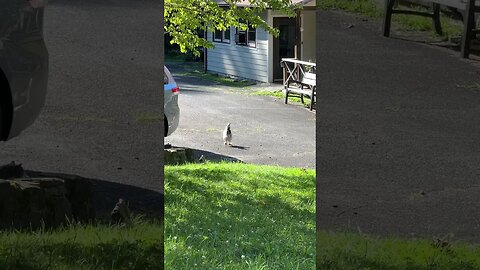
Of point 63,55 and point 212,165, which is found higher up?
point 63,55

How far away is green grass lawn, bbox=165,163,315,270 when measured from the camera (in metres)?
6.57

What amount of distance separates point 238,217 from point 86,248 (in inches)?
163

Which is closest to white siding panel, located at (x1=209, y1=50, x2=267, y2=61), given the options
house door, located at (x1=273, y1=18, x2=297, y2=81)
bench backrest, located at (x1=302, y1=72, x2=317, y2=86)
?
house door, located at (x1=273, y1=18, x2=297, y2=81)

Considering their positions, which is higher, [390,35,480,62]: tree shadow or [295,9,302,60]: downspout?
[390,35,480,62]: tree shadow

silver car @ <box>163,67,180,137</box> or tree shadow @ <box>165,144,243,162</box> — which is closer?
silver car @ <box>163,67,180,137</box>

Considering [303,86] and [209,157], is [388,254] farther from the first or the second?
[303,86]

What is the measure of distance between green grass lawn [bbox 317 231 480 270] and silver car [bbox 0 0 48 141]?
171cm

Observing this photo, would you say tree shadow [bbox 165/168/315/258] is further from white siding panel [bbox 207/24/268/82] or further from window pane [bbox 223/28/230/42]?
window pane [bbox 223/28/230/42]

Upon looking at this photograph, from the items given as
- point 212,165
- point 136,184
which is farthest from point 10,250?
point 212,165

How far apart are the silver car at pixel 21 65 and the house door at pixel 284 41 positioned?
51.8 ft

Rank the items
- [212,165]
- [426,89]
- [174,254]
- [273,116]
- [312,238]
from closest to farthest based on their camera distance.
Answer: [426,89], [174,254], [312,238], [212,165], [273,116]

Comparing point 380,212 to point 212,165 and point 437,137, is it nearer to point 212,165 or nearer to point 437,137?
point 437,137

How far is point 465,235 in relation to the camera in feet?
13.5

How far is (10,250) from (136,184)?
74 cm
